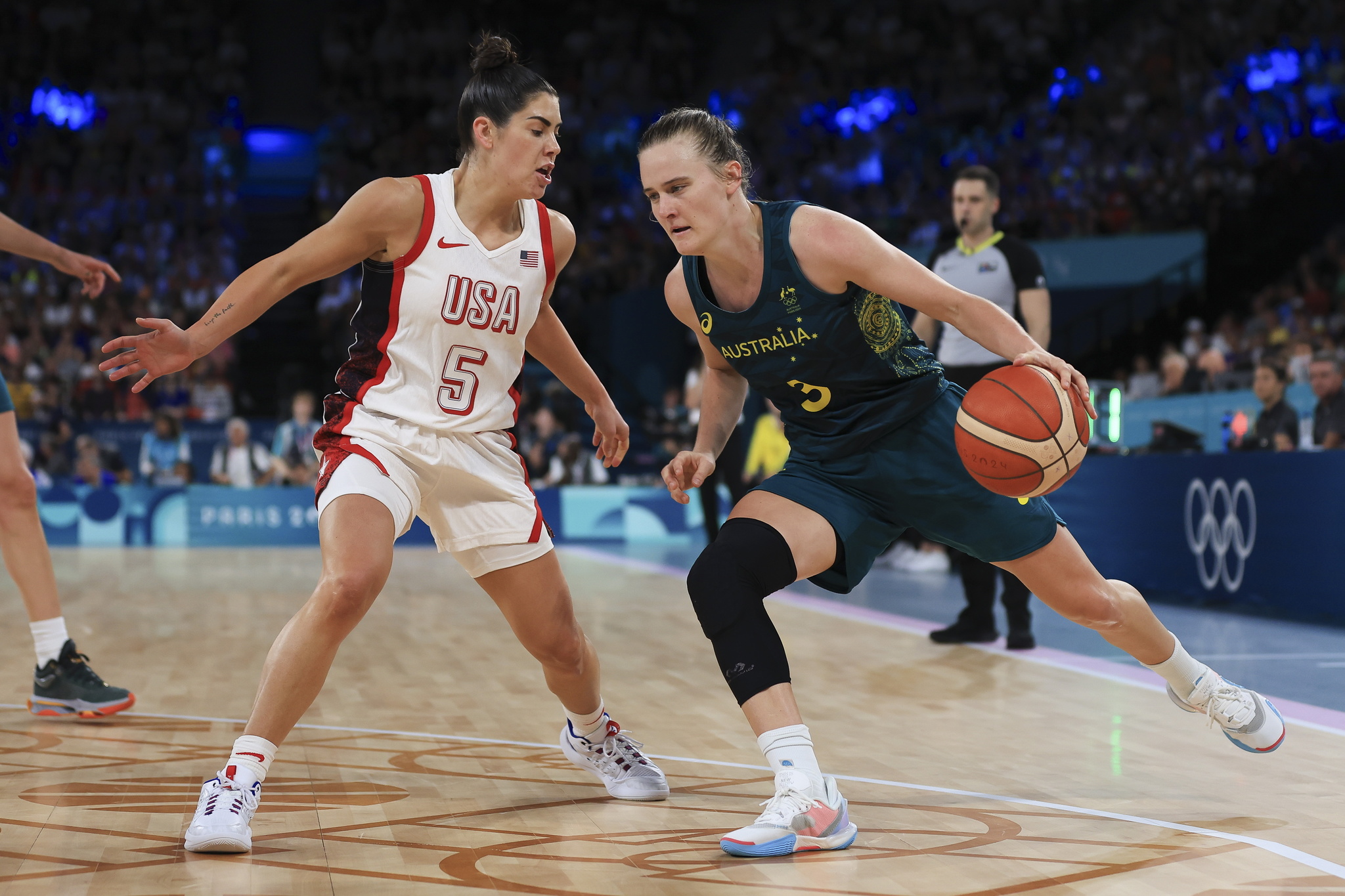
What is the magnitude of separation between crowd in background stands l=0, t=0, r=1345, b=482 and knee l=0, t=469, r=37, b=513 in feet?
32.8

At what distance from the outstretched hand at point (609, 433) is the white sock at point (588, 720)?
2.22ft

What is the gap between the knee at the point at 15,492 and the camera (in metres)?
4.34

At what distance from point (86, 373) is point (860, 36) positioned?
1353 centimetres

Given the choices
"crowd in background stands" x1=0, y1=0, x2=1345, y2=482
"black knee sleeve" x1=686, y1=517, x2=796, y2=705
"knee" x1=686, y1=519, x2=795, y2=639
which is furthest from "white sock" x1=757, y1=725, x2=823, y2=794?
"crowd in background stands" x1=0, y1=0, x2=1345, y2=482

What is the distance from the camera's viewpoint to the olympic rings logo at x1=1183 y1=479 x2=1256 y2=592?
7375 millimetres

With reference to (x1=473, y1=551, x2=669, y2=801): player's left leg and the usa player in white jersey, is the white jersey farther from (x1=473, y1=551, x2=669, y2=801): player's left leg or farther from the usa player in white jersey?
(x1=473, y1=551, x2=669, y2=801): player's left leg

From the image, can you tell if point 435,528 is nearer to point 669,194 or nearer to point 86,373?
point 669,194

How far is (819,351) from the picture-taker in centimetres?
313

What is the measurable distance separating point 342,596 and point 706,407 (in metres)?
1.11

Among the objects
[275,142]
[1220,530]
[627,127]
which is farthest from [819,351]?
[275,142]

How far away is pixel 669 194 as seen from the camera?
3018 mm

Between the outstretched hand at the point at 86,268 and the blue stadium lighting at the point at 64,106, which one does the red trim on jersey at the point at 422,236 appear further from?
the blue stadium lighting at the point at 64,106

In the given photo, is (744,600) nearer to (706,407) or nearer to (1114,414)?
(706,407)

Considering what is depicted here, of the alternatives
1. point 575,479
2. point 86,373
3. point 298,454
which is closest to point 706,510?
point 575,479
